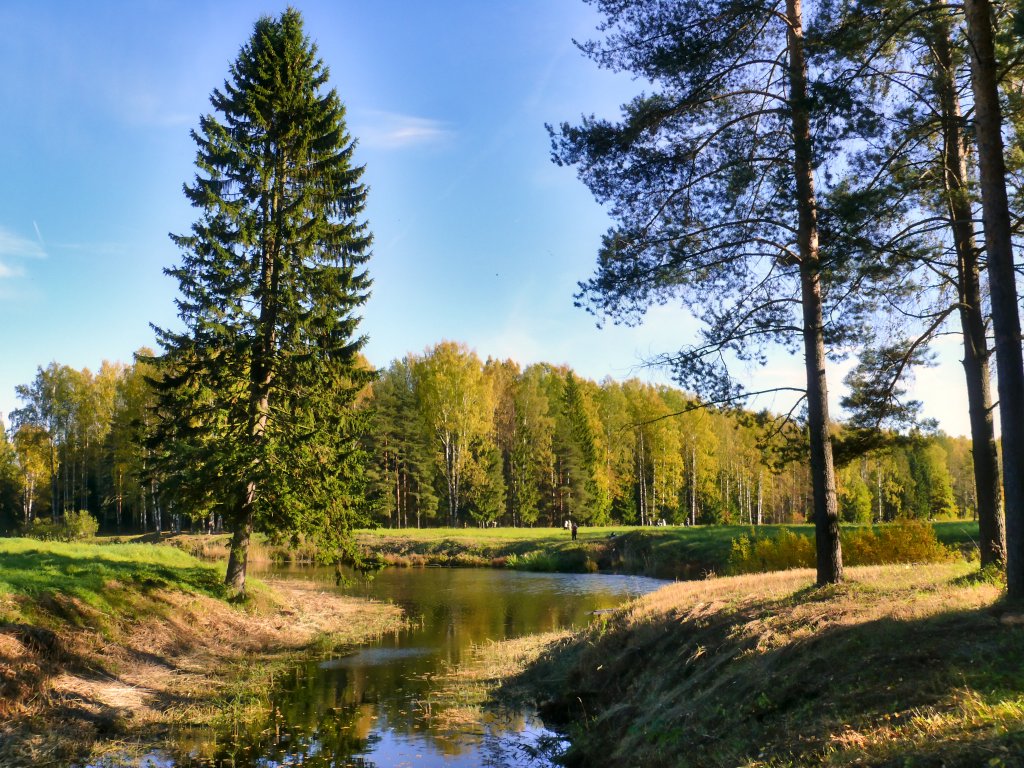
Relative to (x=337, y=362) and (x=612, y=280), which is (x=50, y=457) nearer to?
(x=337, y=362)

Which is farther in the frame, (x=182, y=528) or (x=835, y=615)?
(x=182, y=528)

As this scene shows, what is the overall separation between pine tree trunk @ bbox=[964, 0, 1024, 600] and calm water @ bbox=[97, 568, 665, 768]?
21.5ft

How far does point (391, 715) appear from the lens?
38.1 feet

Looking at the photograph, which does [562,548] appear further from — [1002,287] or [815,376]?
[1002,287]

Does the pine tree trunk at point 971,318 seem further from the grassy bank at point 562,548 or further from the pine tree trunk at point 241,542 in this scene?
the grassy bank at point 562,548

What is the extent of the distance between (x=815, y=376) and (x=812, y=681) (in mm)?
5585

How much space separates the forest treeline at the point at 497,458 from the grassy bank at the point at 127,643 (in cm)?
3282

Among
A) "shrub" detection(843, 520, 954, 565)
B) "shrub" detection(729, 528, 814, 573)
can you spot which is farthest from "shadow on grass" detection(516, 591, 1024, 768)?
"shrub" detection(729, 528, 814, 573)

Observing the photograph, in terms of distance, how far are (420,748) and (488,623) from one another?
37.5 feet

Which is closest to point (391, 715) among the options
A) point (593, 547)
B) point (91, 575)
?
point (91, 575)

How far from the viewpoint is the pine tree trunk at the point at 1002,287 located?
8266 mm

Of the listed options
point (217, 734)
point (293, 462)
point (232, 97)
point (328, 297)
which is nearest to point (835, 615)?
point (217, 734)

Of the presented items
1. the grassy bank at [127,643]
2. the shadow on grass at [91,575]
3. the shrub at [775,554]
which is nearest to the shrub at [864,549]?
the shrub at [775,554]

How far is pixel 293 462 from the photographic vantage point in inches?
720
